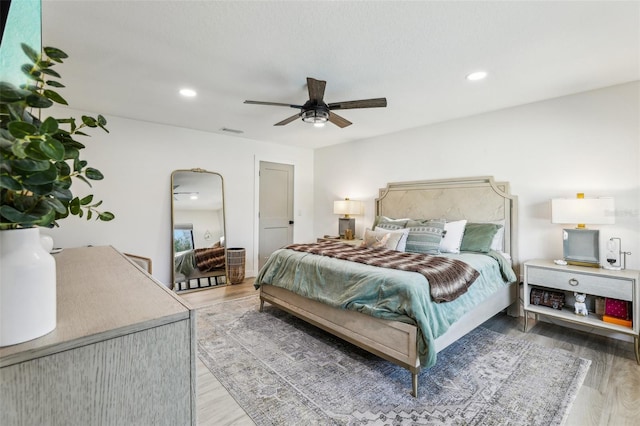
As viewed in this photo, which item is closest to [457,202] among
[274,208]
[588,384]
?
[588,384]

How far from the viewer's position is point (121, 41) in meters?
2.19

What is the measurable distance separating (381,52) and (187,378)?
7.95ft

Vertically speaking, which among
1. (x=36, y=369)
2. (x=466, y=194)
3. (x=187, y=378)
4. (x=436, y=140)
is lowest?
(x=187, y=378)

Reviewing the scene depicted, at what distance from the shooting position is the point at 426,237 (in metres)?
3.48

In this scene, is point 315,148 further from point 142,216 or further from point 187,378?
point 187,378

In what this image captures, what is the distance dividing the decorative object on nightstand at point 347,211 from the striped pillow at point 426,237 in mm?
1478

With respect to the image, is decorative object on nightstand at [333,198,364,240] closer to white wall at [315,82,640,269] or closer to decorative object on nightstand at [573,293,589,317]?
white wall at [315,82,640,269]

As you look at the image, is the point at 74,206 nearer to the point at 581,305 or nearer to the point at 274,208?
the point at 581,305

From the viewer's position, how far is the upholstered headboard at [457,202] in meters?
3.55

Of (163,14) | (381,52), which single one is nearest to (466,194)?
(381,52)

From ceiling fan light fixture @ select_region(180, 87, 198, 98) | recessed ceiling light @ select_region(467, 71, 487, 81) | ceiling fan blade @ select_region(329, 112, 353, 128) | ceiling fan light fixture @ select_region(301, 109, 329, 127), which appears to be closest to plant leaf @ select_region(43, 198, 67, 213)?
ceiling fan light fixture @ select_region(301, 109, 329, 127)

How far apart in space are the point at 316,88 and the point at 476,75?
147cm

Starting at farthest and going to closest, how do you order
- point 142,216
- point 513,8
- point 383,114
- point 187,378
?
point 142,216 < point 383,114 < point 513,8 < point 187,378

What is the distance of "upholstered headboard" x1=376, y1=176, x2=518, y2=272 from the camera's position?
140 inches
